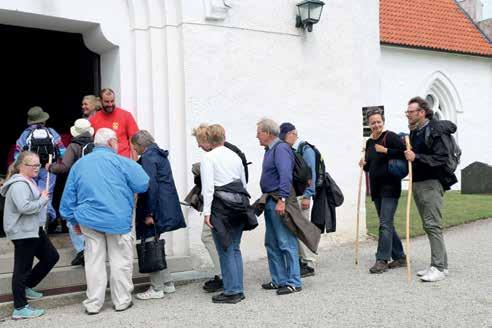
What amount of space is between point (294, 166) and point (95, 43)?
3273 mm

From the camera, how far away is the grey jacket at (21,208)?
507cm

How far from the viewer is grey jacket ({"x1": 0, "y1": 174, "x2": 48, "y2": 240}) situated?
16.6 feet

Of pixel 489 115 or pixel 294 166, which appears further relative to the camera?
pixel 489 115

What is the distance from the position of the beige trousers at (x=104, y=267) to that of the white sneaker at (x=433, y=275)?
316 cm

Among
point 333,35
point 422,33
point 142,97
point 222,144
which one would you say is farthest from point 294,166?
point 422,33

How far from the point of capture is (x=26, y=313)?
525cm

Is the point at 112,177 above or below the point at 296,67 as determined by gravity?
below

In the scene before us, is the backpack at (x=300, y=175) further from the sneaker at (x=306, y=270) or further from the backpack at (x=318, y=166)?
the sneaker at (x=306, y=270)

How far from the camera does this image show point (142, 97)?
23.7 feet

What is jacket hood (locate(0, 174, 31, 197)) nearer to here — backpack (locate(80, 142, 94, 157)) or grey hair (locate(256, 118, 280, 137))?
backpack (locate(80, 142, 94, 157))

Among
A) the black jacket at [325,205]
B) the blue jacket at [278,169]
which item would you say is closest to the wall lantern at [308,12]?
the black jacket at [325,205]

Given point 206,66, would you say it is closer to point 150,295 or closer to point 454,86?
point 150,295

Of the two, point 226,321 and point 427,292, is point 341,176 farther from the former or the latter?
point 226,321

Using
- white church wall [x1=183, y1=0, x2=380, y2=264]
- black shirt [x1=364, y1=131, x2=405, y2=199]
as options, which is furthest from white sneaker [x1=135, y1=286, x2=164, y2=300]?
black shirt [x1=364, y1=131, x2=405, y2=199]
